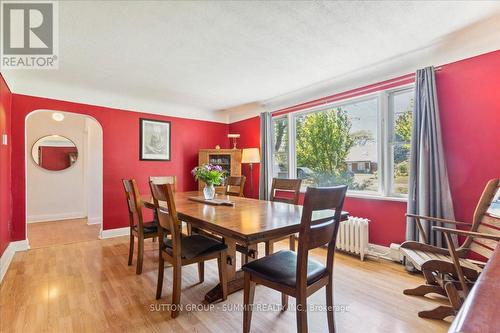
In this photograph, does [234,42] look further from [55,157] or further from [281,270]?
[55,157]

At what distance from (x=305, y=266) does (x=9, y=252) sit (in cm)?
365

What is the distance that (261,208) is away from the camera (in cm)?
220

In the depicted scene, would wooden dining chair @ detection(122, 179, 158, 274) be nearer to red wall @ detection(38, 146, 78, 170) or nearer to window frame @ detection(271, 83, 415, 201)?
window frame @ detection(271, 83, 415, 201)

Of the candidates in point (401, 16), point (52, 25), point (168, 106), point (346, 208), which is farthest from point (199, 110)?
point (401, 16)

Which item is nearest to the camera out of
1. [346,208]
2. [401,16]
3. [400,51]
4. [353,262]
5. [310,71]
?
[401,16]

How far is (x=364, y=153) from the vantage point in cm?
331

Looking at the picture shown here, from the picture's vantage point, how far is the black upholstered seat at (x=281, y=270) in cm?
145

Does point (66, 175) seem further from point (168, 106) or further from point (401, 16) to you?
point (401, 16)

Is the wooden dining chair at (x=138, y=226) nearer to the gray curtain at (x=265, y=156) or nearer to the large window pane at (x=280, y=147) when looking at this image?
the gray curtain at (x=265, y=156)

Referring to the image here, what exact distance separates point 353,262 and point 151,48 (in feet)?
10.6

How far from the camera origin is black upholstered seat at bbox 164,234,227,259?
1.93 m

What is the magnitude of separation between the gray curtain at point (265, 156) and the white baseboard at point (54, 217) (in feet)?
13.8

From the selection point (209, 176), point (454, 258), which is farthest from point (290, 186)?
point (454, 258)

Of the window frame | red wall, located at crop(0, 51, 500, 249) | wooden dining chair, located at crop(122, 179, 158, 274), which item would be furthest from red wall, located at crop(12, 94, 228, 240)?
the window frame
